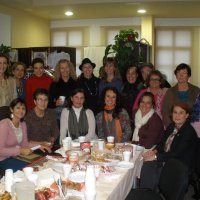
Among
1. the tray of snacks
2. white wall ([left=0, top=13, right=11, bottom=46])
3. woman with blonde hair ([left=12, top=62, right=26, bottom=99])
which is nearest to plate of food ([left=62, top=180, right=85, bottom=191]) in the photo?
the tray of snacks

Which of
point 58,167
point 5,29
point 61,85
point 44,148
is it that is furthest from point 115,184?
point 5,29

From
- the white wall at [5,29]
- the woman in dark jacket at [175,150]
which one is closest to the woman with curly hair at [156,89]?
the woman in dark jacket at [175,150]

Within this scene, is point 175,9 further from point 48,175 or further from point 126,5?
point 48,175

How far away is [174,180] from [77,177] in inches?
26.5

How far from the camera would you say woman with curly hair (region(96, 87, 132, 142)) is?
364 centimetres

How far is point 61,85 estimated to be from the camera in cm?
418

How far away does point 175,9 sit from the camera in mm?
6918

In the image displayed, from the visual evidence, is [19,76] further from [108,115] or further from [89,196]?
[89,196]

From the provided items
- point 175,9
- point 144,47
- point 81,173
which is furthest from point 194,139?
point 175,9

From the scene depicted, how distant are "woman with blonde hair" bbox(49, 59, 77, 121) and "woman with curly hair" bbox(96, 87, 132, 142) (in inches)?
25.5

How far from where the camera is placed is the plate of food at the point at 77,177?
6.77 ft

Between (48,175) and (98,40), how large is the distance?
6.77 m

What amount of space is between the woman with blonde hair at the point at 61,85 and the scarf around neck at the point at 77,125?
1.57ft

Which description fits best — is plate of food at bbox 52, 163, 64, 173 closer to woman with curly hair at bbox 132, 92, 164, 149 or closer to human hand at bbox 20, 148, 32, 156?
human hand at bbox 20, 148, 32, 156
